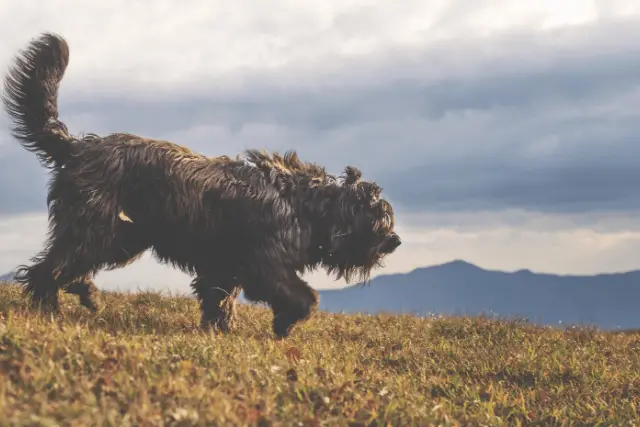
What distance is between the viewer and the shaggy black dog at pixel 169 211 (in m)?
8.53

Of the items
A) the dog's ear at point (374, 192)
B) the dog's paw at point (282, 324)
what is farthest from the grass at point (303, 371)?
the dog's ear at point (374, 192)

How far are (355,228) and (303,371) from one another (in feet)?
10.4

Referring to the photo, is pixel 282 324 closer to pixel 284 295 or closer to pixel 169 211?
pixel 284 295

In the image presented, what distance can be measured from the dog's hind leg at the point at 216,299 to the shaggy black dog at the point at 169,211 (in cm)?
1

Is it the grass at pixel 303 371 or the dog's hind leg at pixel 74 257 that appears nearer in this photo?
the grass at pixel 303 371

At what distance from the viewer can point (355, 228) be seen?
9.63 meters

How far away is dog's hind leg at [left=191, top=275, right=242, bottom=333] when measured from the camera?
9281 millimetres

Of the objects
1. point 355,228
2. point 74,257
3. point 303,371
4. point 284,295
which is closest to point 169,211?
point 74,257

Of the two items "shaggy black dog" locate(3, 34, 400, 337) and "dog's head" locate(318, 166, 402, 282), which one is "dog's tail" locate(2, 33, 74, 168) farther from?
"dog's head" locate(318, 166, 402, 282)

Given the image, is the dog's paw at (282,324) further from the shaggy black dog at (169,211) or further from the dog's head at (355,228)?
the dog's head at (355,228)

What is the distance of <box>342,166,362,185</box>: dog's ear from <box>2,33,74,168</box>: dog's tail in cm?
328

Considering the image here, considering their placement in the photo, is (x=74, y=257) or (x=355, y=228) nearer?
(x=74, y=257)

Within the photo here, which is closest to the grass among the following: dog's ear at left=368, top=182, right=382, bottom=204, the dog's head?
the dog's head

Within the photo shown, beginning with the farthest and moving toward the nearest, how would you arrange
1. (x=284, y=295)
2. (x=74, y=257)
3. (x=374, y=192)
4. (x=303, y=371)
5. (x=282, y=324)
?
1. (x=374, y=192)
2. (x=282, y=324)
3. (x=284, y=295)
4. (x=74, y=257)
5. (x=303, y=371)
